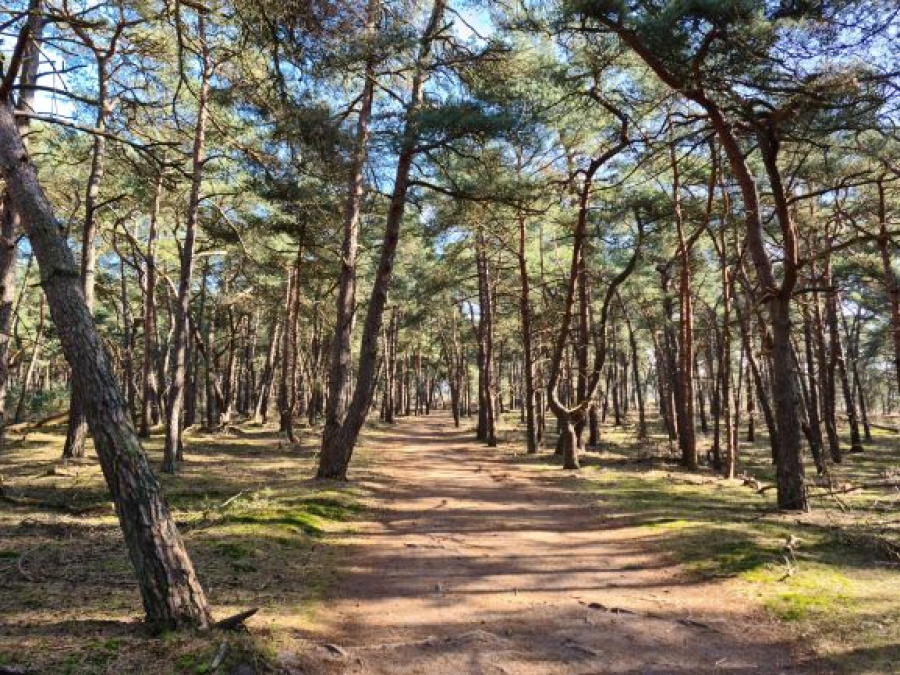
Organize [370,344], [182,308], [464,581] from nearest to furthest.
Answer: [464,581] < [370,344] < [182,308]

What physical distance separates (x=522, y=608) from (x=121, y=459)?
3761mm

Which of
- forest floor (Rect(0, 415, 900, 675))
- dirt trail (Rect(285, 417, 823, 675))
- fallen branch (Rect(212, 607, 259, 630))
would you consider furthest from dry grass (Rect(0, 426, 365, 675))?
dirt trail (Rect(285, 417, 823, 675))

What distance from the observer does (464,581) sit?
20.8ft

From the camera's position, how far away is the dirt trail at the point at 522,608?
4488 millimetres

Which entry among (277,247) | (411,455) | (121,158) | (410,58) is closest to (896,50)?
(410,58)

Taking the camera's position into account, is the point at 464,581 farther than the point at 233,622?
Yes

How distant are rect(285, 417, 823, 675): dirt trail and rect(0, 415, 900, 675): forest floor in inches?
0.9

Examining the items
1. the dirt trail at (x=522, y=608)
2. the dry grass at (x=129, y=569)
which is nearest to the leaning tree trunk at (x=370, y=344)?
the dry grass at (x=129, y=569)

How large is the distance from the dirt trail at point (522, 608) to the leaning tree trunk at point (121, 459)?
954 millimetres

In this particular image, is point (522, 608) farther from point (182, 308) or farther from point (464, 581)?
point (182, 308)

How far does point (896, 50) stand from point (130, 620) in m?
10.2

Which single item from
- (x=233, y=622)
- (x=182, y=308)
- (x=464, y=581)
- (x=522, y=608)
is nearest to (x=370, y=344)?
(x=182, y=308)

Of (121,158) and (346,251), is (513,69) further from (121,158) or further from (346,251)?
(121,158)

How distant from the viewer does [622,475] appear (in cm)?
1409
